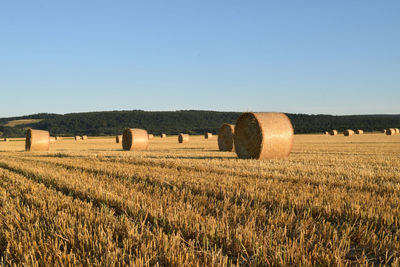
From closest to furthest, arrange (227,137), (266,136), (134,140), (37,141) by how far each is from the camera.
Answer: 1. (266,136)
2. (227,137)
3. (134,140)
4. (37,141)

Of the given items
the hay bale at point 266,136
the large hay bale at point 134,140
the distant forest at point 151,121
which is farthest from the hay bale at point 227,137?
the distant forest at point 151,121

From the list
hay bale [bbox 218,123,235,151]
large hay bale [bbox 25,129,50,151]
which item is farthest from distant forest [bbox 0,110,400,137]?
hay bale [bbox 218,123,235,151]

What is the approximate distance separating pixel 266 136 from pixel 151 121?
8994 cm

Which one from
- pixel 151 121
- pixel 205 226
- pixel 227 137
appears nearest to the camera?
pixel 205 226

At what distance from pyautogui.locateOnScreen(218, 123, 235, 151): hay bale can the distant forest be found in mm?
60921

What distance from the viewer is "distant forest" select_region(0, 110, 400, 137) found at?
84.2 meters

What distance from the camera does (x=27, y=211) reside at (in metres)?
4.49

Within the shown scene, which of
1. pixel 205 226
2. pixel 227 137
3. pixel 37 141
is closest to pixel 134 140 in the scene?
pixel 227 137

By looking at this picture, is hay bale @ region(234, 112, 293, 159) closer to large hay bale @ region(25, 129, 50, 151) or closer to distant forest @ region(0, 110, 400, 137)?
large hay bale @ region(25, 129, 50, 151)

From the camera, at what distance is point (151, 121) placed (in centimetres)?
10075

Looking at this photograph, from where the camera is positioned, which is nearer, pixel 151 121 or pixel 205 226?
pixel 205 226

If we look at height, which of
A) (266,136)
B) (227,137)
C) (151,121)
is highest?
(151,121)

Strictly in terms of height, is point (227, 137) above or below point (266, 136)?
below

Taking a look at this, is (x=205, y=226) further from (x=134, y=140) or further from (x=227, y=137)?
(x=134, y=140)
